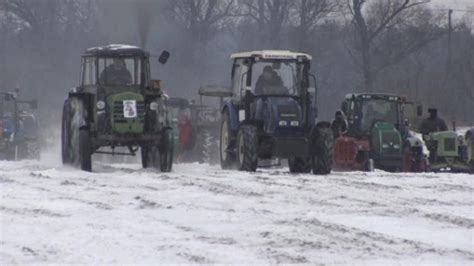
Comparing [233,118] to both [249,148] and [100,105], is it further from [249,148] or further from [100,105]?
[100,105]

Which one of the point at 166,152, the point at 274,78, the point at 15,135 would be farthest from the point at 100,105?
the point at 15,135

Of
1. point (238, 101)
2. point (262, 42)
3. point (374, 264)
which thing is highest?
point (262, 42)

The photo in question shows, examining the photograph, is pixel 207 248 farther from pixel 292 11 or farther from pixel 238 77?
pixel 292 11

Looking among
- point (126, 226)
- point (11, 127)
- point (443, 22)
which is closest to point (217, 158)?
point (11, 127)

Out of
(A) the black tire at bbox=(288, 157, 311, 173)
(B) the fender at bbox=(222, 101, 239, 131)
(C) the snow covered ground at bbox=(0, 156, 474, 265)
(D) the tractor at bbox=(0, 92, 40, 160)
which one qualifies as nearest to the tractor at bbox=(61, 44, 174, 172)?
(B) the fender at bbox=(222, 101, 239, 131)

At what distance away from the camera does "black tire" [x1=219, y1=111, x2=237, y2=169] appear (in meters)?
23.2

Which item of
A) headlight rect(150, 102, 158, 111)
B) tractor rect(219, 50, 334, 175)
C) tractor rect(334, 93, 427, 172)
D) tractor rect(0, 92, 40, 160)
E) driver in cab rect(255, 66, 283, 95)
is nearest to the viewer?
headlight rect(150, 102, 158, 111)

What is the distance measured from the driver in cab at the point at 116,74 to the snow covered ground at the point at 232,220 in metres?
4.01

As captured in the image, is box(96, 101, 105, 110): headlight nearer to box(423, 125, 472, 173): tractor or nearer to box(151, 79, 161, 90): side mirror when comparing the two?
box(151, 79, 161, 90): side mirror

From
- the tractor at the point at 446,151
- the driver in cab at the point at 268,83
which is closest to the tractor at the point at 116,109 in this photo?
the driver in cab at the point at 268,83

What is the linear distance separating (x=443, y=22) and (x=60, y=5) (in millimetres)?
23514

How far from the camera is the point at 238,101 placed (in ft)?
75.6

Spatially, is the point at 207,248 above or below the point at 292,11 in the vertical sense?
below

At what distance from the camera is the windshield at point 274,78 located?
74.5ft
